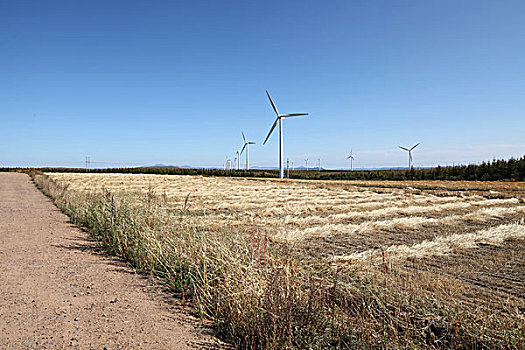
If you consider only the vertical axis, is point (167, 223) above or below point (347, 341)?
above

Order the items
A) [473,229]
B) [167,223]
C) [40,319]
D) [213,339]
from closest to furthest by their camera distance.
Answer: [213,339]
[40,319]
[167,223]
[473,229]

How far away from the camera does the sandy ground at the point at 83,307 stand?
12.3 ft

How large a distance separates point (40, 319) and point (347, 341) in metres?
3.73

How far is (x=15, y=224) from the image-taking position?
36.7 ft

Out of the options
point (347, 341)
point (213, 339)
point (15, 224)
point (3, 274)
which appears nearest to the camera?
point (347, 341)

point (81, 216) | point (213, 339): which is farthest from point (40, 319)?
point (81, 216)

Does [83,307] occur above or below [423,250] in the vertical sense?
above

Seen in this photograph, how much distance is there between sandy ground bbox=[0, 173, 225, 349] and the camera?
376 cm

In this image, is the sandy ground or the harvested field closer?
the sandy ground

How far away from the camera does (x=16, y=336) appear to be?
3.76 m

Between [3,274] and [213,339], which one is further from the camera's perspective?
[3,274]

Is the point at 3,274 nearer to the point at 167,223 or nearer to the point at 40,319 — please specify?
the point at 40,319

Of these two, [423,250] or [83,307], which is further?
[423,250]

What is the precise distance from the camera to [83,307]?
4586mm
